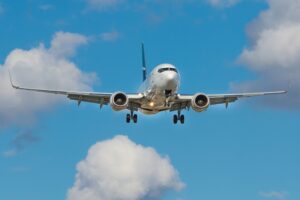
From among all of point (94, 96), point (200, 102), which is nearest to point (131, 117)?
point (94, 96)

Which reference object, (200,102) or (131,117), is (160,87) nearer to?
(200,102)

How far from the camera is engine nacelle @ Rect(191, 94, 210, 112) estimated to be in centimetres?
6456

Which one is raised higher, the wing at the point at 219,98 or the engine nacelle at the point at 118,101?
the wing at the point at 219,98

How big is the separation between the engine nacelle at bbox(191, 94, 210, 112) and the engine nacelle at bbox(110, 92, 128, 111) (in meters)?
6.45

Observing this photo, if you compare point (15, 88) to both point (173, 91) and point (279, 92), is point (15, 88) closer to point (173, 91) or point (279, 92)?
point (173, 91)

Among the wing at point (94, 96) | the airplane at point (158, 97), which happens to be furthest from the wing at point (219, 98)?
the wing at point (94, 96)

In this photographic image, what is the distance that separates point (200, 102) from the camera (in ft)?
213

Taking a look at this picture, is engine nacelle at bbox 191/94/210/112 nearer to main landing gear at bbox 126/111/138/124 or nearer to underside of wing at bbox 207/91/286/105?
underside of wing at bbox 207/91/286/105

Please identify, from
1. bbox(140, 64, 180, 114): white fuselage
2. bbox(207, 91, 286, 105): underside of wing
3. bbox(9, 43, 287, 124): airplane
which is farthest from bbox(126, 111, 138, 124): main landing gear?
bbox(207, 91, 286, 105): underside of wing

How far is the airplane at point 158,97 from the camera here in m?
62.8

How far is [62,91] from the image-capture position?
224 ft

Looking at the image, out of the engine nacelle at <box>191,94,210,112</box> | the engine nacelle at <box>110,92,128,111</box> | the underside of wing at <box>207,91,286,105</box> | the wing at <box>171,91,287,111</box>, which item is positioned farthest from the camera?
the underside of wing at <box>207,91,286,105</box>

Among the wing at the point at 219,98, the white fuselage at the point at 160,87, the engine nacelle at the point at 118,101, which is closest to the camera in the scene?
the white fuselage at the point at 160,87

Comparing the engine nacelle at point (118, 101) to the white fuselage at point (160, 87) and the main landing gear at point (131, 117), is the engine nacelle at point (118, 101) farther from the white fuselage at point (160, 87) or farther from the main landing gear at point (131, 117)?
the main landing gear at point (131, 117)
